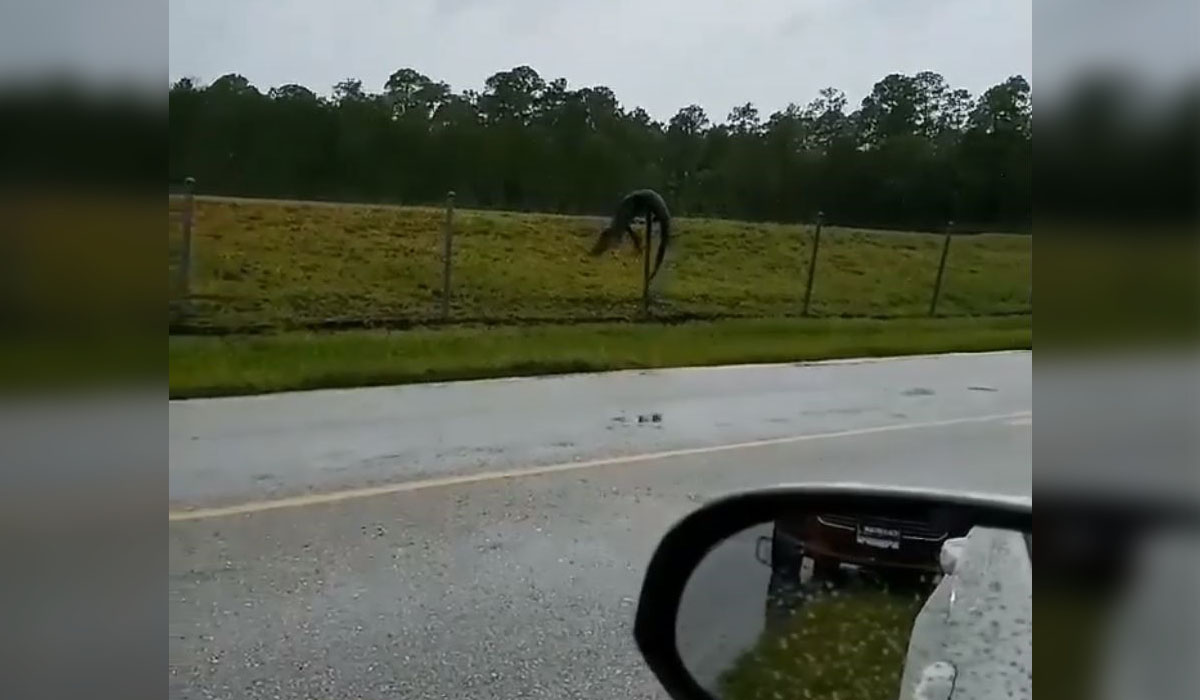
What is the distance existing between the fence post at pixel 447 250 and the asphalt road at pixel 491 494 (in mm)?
281

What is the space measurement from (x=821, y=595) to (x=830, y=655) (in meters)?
0.10

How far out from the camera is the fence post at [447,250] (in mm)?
2517

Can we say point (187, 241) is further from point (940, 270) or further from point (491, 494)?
point (491, 494)

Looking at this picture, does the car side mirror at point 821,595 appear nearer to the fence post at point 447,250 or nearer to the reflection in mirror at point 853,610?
the reflection in mirror at point 853,610

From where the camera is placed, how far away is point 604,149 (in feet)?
7.37

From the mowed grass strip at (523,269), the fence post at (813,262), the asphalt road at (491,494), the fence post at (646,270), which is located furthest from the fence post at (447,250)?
the fence post at (813,262)

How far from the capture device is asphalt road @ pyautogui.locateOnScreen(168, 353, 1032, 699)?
5.25 ft

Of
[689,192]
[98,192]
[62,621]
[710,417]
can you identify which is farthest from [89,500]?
[710,417]

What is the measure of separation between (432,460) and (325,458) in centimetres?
26

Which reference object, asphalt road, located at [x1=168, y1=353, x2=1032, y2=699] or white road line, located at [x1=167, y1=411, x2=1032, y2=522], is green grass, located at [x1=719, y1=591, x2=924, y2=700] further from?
white road line, located at [x1=167, y1=411, x2=1032, y2=522]

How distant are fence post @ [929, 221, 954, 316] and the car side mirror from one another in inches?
18.0

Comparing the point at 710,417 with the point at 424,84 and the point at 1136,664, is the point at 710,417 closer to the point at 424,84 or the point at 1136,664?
the point at 424,84

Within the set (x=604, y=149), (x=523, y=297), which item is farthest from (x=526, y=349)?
(x=604, y=149)

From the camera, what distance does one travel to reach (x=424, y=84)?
2.20 meters
